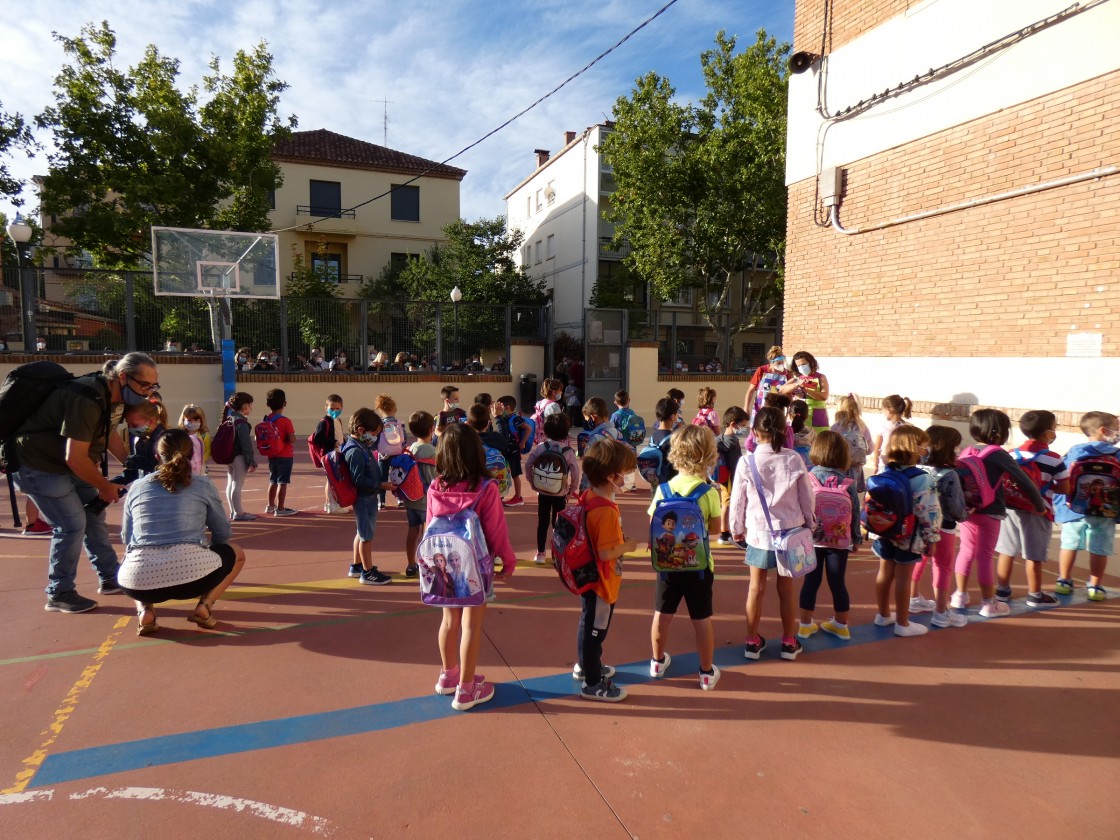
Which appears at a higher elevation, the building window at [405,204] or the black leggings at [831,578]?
the building window at [405,204]

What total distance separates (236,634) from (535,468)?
8.45 feet

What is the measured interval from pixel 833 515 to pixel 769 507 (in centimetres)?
50

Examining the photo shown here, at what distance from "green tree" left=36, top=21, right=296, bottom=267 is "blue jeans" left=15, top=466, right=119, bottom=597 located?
14.1m

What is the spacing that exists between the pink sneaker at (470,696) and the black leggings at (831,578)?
228 cm

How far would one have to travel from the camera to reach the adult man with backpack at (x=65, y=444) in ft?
15.1

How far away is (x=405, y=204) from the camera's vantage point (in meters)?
A: 31.9

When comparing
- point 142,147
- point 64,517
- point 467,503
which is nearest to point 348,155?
point 142,147

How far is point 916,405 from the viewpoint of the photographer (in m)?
8.61

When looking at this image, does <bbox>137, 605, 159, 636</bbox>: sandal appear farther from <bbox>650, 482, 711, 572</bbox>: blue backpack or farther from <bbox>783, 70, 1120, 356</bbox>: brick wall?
<bbox>783, 70, 1120, 356</bbox>: brick wall

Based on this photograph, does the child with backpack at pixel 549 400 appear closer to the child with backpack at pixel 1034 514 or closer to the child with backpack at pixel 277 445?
the child with backpack at pixel 277 445

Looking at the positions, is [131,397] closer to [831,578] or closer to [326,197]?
[831,578]

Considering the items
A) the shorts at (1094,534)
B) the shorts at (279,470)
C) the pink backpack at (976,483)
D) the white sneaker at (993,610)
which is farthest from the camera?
the shorts at (279,470)

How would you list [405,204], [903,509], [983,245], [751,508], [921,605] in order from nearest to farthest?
[751,508] < [903,509] < [921,605] < [983,245] < [405,204]

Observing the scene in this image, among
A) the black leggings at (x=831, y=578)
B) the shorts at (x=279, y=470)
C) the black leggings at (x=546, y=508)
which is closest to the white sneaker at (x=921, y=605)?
the black leggings at (x=831, y=578)
